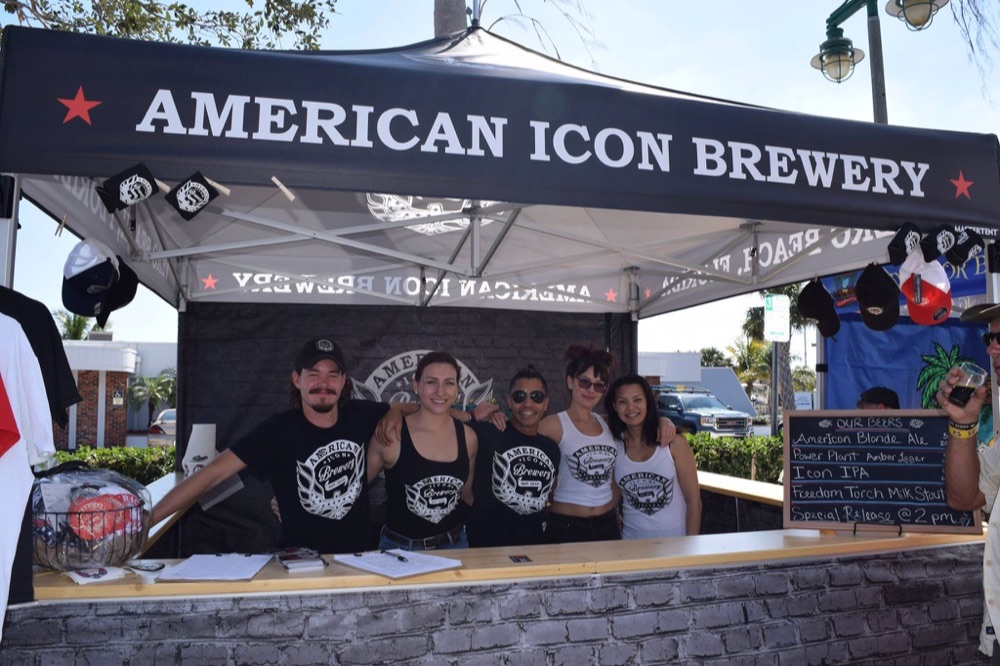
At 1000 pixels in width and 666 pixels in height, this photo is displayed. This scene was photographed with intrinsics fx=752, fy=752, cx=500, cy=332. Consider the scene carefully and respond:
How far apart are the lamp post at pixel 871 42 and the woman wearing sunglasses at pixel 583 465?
4.11 meters

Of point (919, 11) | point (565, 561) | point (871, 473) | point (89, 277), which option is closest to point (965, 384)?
point (871, 473)

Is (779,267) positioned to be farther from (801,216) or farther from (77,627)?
(77,627)

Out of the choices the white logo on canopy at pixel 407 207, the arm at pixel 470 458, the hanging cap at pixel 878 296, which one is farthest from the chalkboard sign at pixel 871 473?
the white logo on canopy at pixel 407 207

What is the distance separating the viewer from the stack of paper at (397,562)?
2346 millimetres

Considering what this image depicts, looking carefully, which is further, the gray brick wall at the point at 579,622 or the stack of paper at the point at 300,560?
the stack of paper at the point at 300,560

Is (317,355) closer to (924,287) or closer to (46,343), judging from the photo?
(46,343)

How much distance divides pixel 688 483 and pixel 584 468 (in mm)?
523

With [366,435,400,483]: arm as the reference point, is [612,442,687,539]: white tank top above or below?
below

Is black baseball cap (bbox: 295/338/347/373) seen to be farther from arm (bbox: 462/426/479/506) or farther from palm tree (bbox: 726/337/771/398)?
palm tree (bbox: 726/337/771/398)

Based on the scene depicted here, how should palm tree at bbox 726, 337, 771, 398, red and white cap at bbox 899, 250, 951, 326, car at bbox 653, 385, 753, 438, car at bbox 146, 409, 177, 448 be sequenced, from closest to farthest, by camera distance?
red and white cap at bbox 899, 250, 951, 326, car at bbox 653, 385, 753, 438, car at bbox 146, 409, 177, 448, palm tree at bbox 726, 337, 771, 398

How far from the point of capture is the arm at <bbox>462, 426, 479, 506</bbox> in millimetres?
3193

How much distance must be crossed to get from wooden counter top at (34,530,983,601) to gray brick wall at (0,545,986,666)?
1.1 inches

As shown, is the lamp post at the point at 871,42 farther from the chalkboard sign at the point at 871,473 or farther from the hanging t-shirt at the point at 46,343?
the hanging t-shirt at the point at 46,343

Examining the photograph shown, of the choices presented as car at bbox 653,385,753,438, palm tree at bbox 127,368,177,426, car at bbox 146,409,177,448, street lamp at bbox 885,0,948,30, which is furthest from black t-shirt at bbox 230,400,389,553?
palm tree at bbox 127,368,177,426
